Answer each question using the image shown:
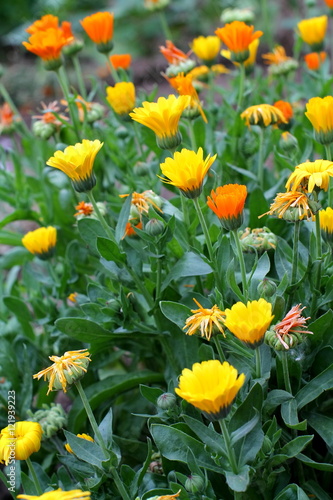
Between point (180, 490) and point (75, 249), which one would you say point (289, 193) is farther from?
point (75, 249)

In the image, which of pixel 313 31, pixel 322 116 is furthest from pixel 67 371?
pixel 313 31

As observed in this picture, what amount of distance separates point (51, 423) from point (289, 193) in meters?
0.79

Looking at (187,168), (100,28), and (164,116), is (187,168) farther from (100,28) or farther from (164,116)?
(100,28)

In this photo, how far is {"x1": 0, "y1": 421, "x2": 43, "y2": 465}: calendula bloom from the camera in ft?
4.15

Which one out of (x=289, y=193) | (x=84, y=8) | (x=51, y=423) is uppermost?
(x=289, y=193)

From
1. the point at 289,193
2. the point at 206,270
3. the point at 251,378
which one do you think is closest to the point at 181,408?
the point at 251,378

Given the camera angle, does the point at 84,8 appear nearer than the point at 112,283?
No

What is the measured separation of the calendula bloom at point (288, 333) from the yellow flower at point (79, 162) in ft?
1.68

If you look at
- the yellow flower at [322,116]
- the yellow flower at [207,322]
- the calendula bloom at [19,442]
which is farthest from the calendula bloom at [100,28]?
the calendula bloom at [19,442]

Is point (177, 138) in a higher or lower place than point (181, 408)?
higher

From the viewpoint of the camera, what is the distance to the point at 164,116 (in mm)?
1404

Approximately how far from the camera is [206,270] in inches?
58.3

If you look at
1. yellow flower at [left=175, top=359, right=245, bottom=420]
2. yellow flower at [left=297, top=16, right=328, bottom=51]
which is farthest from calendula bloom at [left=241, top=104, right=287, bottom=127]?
yellow flower at [left=175, top=359, right=245, bottom=420]

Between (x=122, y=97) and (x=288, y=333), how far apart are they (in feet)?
3.35
